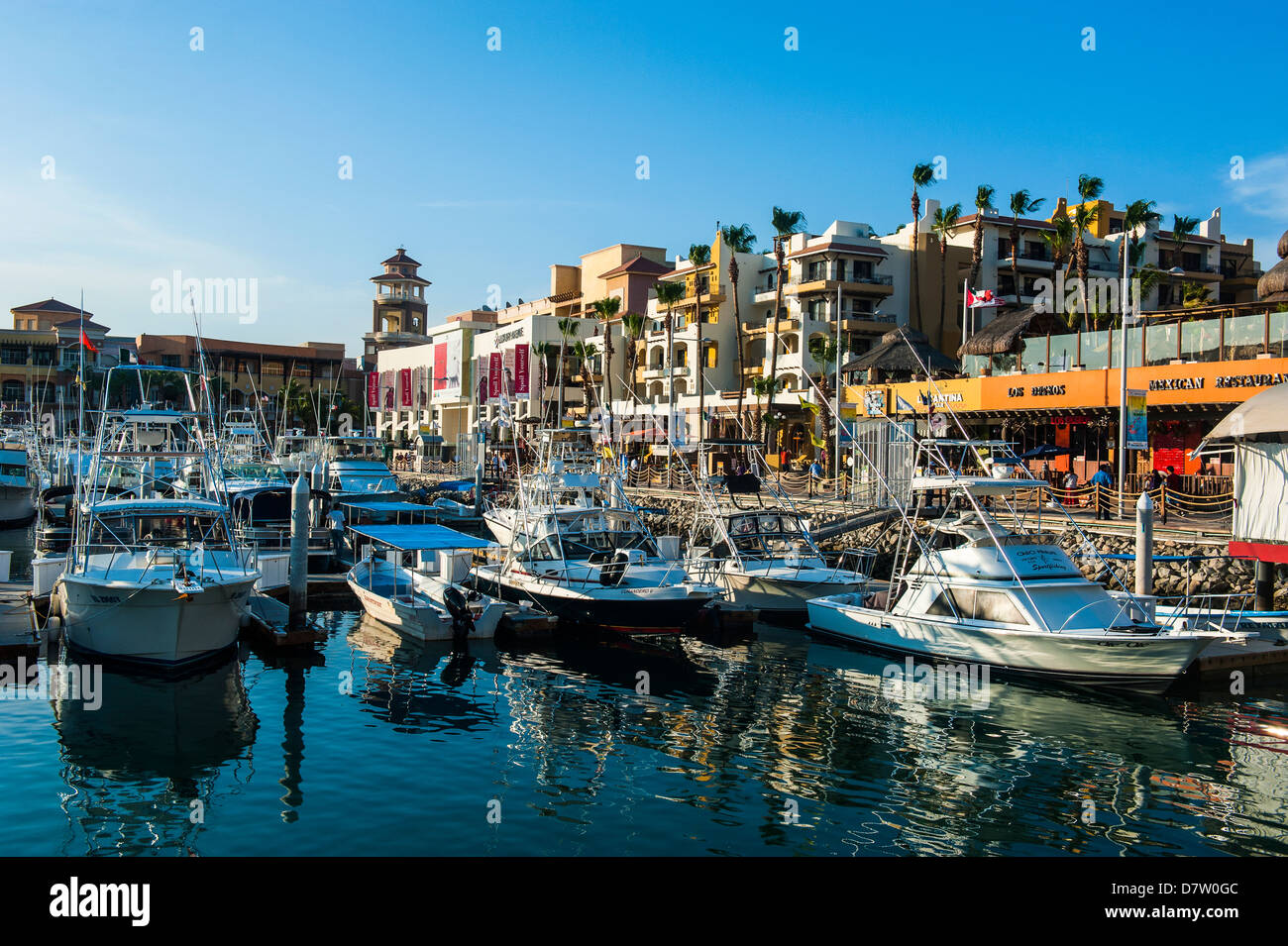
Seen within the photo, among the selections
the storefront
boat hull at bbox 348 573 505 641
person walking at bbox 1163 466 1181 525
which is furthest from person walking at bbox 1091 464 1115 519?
boat hull at bbox 348 573 505 641

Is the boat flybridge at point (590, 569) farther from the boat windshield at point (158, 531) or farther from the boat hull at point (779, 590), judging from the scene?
the boat windshield at point (158, 531)

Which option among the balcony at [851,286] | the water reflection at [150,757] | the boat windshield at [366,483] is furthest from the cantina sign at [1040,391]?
the water reflection at [150,757]

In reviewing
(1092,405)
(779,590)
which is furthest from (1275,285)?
(779,590)

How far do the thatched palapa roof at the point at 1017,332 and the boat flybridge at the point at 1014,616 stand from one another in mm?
23868

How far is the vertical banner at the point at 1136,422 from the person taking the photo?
31.1 metres

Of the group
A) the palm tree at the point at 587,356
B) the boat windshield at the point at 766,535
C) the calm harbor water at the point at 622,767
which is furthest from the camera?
the palm tree at the point at 587,356

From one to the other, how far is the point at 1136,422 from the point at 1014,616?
12.2 meters

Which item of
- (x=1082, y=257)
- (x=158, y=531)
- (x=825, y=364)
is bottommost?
(x=158, y=531)

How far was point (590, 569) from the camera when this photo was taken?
29.1 meters

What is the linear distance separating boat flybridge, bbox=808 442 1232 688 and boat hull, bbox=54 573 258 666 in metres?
15.5

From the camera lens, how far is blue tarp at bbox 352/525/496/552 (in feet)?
90.8

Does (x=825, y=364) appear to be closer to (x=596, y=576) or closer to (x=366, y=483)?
(x=366, y=483)

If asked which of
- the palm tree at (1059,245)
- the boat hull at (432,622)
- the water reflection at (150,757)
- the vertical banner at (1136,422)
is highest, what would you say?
the palm tree at (1059,245)

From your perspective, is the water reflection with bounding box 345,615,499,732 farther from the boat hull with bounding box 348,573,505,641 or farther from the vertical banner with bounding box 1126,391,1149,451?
the vertical banner with bounding box 1126,391,1149,451
